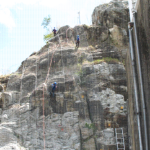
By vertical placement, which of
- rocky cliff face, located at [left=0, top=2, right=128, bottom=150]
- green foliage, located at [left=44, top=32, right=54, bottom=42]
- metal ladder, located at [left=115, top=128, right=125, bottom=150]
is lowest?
metal ladder, located at [left=115, top=128, right=125, bottom=150]

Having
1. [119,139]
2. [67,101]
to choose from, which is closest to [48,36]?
[67,101]

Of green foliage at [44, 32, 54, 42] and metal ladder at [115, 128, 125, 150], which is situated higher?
green foliage at [44, 32, 54, 42]

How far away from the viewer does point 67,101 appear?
49.1 ft

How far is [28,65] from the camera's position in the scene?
18.5m

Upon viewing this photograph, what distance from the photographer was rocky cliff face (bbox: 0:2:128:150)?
545 inches

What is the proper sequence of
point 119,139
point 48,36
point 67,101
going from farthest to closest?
point 48,36 < point 67,101 < point 119,139

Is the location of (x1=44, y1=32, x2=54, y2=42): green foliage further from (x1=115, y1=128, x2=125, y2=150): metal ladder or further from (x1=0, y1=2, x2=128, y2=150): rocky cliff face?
(x1=115, y1=128, x2=125, y2=150): metal ladder

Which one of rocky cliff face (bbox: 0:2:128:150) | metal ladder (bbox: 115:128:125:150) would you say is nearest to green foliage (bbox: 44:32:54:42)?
rocky cliff face (bbox: 0:2:128:150)

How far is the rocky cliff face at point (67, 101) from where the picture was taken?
13.8 metres

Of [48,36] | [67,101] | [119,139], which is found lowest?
[119,139]

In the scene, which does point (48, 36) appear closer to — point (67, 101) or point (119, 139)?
point (67, 101)

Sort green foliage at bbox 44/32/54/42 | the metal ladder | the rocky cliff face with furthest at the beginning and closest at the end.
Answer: green foliage at bbox 44/32/54/42
the rocky cliff face
the metal ladder

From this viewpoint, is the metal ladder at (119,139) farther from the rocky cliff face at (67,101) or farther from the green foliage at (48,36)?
the green foliage at (48,36)

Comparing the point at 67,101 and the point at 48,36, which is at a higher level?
the point at 48,36
